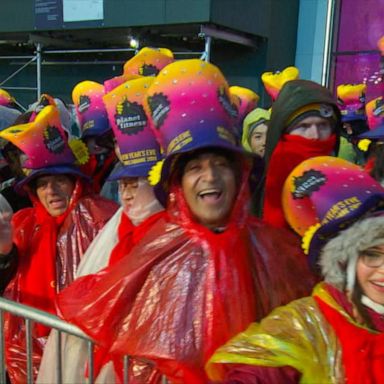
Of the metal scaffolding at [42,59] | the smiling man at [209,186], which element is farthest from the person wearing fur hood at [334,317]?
the metal scaffolding at [42,59]

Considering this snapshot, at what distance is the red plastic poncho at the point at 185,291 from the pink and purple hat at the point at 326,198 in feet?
0.44

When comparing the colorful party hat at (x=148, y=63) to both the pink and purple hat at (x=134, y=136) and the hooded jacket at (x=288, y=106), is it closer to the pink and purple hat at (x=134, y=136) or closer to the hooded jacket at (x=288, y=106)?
the hooded jacket at (x=288, y=106)

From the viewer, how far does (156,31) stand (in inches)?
341

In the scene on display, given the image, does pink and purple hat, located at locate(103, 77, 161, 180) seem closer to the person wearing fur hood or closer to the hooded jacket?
the hooded jacket

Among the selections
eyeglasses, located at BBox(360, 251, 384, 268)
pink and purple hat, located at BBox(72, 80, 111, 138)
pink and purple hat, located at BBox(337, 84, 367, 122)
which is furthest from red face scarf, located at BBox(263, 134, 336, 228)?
pink and purple hat, located at BBox(337, 84, 367, 122)

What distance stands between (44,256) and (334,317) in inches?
55.2

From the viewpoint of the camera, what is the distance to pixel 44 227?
2.50m

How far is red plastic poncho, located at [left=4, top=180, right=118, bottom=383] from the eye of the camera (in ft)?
7.76

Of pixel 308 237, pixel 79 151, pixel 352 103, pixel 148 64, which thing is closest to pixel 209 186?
pixel 308 237

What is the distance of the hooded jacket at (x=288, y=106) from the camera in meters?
2.46

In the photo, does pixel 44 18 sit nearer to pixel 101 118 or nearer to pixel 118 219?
pixel 101 118

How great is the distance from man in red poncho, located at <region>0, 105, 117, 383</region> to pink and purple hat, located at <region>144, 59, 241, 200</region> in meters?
0.81

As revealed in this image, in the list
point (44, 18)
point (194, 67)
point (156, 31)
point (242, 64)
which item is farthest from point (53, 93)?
point (194, 67)

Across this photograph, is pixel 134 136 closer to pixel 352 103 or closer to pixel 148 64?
pixel 148 64
